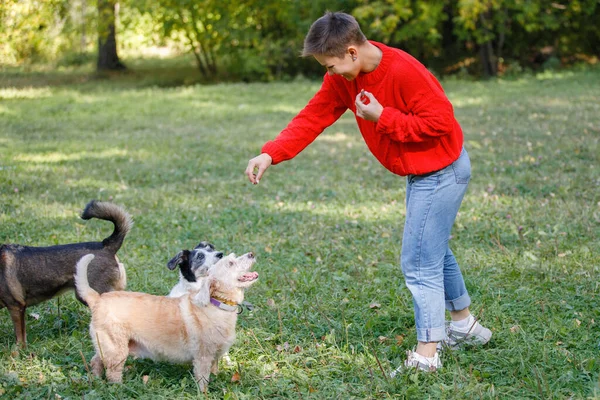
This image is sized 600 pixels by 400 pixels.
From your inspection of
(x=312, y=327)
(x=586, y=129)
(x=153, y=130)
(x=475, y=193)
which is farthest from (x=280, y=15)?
(x=312, y=327)

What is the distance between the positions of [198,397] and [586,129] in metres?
10.2

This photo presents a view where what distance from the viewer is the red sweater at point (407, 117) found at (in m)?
3.44

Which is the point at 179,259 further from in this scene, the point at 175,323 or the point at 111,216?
the point at 175,323

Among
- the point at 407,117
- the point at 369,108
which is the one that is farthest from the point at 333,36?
Result: the point at 407,117

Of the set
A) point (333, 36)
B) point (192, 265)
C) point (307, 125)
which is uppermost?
point (333, 36)

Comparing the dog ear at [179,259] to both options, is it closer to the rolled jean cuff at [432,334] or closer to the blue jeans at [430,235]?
the blue jeans at [430,235]

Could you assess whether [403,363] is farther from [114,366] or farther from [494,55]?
[494,55]

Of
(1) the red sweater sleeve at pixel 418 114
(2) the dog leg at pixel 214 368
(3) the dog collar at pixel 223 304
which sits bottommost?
(2) the dog leg at pixel 214 368

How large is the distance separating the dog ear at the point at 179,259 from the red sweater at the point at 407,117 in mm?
1705

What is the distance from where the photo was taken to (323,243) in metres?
6.50

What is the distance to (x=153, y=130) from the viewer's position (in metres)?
14.1

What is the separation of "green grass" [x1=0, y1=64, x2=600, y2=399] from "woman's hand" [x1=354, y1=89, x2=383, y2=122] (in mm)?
1401

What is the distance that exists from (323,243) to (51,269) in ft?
9.12

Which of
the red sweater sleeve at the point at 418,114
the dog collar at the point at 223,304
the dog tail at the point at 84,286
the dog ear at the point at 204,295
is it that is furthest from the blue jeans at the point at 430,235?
the dog tail at the point at 84,286
